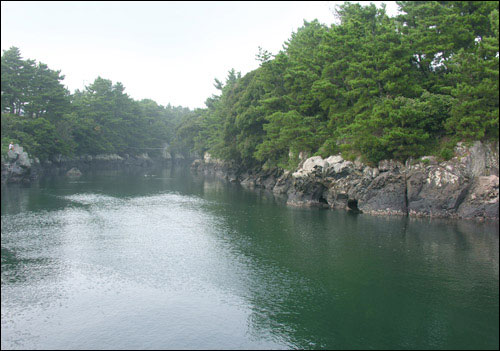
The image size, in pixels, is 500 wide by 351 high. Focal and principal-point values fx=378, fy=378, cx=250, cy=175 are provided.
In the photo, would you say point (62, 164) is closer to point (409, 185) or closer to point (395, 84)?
point (395, 84)

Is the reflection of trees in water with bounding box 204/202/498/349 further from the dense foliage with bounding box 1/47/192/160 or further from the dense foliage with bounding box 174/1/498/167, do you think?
the dense foliage with bounding box 1/47/192/160

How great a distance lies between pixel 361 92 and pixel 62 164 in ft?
223

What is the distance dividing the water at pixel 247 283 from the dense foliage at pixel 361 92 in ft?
29.5

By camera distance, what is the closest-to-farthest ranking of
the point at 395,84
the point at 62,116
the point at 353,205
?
1. the point at 395,84
2. the point at 353,205
3. the point at 62,116

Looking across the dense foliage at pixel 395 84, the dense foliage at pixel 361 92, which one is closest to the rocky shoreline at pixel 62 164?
the dense foliage at pixel 361 92

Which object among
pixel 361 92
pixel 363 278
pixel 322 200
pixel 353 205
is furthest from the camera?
pixel 322 200

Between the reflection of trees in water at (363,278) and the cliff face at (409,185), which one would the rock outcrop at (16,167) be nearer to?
the reflection of trees in water at (363,278)

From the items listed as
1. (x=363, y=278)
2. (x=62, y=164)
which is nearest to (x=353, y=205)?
(x=363, y=278)

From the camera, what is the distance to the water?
1516cm

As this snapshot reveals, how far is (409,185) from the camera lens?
35.6 m

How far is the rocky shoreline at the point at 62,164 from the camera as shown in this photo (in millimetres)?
54969

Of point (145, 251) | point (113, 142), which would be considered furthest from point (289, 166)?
point (113, 142)

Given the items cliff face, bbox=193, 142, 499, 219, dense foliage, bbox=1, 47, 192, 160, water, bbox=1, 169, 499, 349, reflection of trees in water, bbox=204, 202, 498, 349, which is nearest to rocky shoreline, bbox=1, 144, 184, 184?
dense foliage, bbox=1, 47, 192, 160

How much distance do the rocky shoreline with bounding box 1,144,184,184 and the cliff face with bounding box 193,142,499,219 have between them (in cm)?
4025
